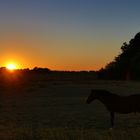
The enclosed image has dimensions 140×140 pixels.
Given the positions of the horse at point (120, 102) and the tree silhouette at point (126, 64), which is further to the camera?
the tree silhouette at point (126, 64)

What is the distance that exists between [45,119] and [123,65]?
77.8 metres

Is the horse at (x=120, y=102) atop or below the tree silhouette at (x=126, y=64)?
below

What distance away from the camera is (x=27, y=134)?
18.8 meters

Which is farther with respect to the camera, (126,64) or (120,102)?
(126,64)

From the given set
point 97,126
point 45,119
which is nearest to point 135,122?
point 97,126

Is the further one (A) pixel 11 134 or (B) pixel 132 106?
(B) pixel 132 106

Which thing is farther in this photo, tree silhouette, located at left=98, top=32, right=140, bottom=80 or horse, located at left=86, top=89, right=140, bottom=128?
tree silhouette, located at left=98, top=32, right=140, bottom=80

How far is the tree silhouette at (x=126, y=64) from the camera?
101188mm

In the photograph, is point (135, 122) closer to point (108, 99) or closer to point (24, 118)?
point (108, 99)

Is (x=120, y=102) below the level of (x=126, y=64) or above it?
below

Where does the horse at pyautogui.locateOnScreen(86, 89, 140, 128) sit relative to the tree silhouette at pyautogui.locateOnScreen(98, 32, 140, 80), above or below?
below

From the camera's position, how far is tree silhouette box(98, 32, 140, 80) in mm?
101188

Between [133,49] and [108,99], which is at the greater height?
[133,49]

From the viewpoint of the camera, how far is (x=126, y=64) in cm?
10394
